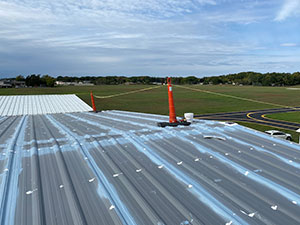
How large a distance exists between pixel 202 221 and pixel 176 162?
7.56 feet

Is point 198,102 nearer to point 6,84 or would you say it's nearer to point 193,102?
point 193,102

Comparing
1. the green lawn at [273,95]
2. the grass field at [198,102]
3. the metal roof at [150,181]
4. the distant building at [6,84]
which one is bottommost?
the green lawn at [273,95]

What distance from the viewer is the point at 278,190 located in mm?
4324

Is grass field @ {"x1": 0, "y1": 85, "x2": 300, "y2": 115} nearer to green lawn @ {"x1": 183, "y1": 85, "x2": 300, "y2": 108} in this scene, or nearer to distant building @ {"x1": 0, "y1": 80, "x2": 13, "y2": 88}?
green lawn @ {"x1": 183, "y1": 85, "x2": 300, "y2": 108}

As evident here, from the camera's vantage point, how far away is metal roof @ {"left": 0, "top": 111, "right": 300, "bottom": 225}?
3.58 metres

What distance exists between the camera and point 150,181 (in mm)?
4707

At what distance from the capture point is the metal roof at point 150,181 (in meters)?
3.58

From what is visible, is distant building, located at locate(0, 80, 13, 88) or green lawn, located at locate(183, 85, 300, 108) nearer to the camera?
green lawn, located at locate(183, 85, 300, 108)

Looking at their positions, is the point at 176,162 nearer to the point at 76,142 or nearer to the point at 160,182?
the point at 160,182

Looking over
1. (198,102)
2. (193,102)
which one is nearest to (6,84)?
(193,102)

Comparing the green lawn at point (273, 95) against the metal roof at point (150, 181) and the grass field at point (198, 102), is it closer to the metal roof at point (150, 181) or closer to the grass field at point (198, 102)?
the grass field at point (198, 102)

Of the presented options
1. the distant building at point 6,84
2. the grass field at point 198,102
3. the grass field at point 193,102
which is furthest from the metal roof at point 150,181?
the distant building at point 6,84

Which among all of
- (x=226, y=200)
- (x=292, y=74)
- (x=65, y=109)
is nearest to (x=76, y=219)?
(x=226, y=200)

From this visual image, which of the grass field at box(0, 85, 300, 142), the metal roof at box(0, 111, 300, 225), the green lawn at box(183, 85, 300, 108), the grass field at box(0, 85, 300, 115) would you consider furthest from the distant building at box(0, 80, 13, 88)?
the metal roof at box(0, 111, 300, 225)
